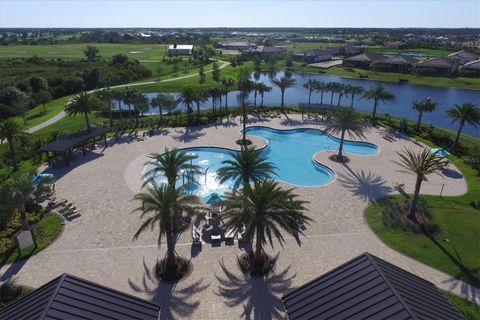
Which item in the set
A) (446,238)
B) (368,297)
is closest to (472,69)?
(446,238)

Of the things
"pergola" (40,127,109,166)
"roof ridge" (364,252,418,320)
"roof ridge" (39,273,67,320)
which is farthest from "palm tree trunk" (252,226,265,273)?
"pergola" (40,127,109,166)

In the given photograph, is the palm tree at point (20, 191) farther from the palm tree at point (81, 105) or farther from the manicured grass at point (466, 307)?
the manicured grass at point (466, 307)

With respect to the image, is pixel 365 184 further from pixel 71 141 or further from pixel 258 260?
pixel 71 141

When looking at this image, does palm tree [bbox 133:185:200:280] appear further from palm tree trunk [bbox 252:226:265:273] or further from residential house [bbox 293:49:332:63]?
residential house [bbox 293:49:332:63]

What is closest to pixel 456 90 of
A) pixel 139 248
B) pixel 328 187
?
pixel 328 187

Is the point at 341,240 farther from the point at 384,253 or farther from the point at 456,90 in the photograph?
the point at 456,90
